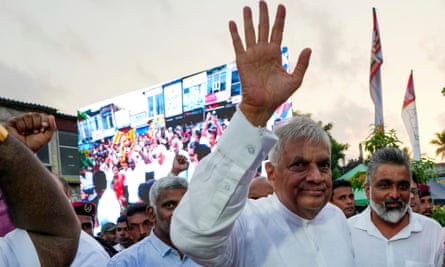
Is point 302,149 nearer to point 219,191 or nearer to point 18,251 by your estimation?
point 219,191

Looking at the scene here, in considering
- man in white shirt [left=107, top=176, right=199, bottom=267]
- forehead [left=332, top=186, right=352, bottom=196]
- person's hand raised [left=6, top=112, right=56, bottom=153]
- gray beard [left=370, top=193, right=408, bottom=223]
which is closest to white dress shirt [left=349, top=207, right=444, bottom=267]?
gray beard [left=370, top=193, right=408, bottom=223]

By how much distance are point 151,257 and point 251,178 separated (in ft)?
6.76

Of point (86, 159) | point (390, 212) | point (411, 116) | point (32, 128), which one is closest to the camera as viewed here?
point (32, 128)

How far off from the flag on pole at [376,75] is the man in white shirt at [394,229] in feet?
22.4

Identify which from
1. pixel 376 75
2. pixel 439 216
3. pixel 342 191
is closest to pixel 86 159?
pixel 376 75

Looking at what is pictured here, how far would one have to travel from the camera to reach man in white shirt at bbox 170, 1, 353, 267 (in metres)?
1.53

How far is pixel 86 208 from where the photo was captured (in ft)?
15.7

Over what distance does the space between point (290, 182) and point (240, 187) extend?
562mm

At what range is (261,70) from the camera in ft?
5.32

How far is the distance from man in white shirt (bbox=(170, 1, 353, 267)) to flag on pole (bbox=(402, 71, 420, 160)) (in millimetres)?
9822

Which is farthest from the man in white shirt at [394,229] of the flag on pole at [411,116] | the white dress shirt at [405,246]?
the flag on pole at [411,116]

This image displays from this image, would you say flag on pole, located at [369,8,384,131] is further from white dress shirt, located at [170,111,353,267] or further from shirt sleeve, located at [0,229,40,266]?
shirt sleeve, located at [0,229,40,266]

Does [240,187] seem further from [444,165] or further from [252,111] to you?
[444,165]

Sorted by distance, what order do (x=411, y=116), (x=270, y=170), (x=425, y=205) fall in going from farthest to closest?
1. (x=411, y=116)
2. (x=425, y=205)
3. (x=270, y=170)
